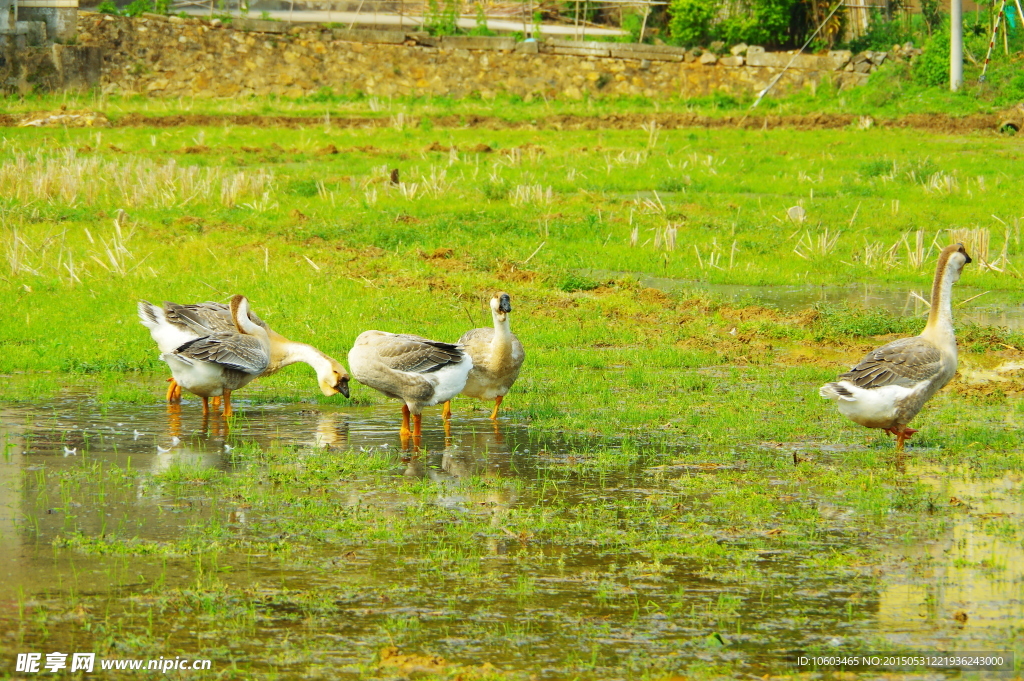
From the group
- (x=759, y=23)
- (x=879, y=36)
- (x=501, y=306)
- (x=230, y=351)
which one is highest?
(x=759, y=23)

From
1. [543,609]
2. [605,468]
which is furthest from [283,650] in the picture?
[605,468]

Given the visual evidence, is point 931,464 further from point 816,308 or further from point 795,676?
point 816,308

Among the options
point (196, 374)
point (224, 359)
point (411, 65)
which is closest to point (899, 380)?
point (224, 359)

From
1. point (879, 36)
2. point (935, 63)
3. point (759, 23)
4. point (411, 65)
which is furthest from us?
point (411, 65)

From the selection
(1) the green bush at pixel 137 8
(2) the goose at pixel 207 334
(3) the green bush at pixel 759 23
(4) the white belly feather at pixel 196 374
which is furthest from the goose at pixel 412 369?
(1) the green bush at pixel 137 8

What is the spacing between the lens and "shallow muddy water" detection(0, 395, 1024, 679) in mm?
6082

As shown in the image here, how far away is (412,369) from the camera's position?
33.2 ft

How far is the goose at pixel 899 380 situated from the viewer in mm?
9281

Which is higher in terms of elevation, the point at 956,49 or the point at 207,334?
the point at 956,49

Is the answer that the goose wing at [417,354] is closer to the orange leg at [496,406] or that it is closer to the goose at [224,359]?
the orange leg at [496,406]

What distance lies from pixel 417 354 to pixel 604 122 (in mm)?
26084

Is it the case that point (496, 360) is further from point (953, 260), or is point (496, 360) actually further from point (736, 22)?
point (736, 22)

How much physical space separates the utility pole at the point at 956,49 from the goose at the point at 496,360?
28.6 m

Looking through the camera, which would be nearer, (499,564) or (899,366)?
(499,564)
